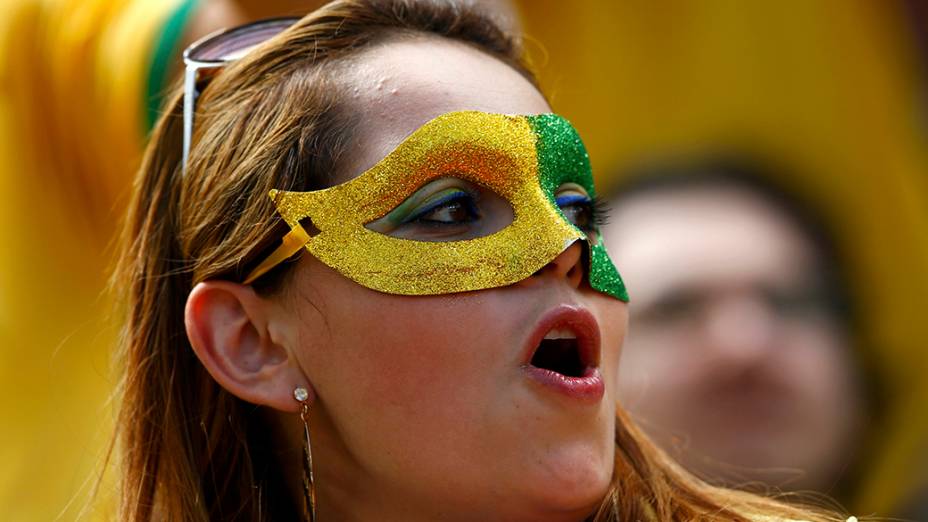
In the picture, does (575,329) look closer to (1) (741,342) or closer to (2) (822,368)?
(1) (741,342)

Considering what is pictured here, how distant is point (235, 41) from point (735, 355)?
180cm

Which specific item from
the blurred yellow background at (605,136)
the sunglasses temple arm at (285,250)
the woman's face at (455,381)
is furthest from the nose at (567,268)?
the blurred yellow background at (605,136)

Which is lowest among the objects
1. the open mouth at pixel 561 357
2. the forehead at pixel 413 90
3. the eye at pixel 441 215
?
the open mouth at pixel 561 357

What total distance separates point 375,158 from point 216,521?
0.71 meters

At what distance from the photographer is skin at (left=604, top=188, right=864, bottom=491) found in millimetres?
3553

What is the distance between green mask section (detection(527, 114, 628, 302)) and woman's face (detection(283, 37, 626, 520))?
0.02 metres

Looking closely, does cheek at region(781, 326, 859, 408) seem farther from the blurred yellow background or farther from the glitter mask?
the glitter mask

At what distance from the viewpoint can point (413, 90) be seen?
2025mm

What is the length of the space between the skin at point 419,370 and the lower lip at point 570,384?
0.01m

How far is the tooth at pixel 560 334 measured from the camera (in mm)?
1894

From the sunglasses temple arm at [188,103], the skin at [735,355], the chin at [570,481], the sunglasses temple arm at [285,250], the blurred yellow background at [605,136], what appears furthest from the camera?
the skin at [735,355]

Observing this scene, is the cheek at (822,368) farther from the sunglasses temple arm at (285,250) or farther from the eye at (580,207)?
the sunglasses temple arm at (285,250)

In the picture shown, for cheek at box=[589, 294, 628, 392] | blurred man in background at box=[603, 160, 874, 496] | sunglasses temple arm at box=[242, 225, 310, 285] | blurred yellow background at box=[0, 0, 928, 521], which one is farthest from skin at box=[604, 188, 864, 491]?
sunglasses temple arm at box=[242, 225, 310, 285]

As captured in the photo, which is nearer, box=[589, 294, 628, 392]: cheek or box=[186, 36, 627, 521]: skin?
box=[186, 36, 627, 521]: skin
